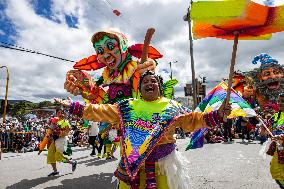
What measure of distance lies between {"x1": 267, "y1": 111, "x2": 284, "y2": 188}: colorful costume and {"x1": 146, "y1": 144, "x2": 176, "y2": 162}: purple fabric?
170 cm

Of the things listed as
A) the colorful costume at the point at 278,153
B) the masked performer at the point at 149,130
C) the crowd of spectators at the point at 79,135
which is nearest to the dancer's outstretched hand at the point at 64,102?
the masked performer at the point at 149,130

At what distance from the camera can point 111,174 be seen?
7.43 metres

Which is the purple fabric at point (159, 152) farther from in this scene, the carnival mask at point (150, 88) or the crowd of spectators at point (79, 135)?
the crowd of spectators at point (79, 135)

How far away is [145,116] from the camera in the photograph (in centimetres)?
354

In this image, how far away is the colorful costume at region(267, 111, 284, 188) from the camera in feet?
15.1

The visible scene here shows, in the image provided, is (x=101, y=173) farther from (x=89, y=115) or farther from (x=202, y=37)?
(x=202, y=37)

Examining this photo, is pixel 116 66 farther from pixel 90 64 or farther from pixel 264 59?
pixel 264 59

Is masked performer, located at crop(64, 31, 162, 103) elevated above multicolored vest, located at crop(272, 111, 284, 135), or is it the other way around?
masked performer, located at crop(64, 31, 162, 103)

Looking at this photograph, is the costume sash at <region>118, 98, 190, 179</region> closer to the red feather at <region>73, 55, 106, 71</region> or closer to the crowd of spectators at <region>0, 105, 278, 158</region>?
the red feather at <region>73, 55, 106, 71</region>

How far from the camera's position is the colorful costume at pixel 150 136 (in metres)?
3.37

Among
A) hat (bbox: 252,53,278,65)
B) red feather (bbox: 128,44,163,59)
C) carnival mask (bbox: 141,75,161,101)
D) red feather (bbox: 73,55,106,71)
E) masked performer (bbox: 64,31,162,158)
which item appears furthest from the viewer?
red feather (bbox: 73,55,106,71)

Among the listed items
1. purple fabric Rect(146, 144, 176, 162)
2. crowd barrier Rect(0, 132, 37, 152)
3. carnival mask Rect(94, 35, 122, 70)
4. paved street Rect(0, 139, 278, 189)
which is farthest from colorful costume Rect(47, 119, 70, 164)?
crowd barrier Rect(0, 132, 37, 152)

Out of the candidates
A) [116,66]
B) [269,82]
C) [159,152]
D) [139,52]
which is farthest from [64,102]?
[269,82]

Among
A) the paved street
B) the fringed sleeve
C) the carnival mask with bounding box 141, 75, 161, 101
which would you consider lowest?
the paved street
